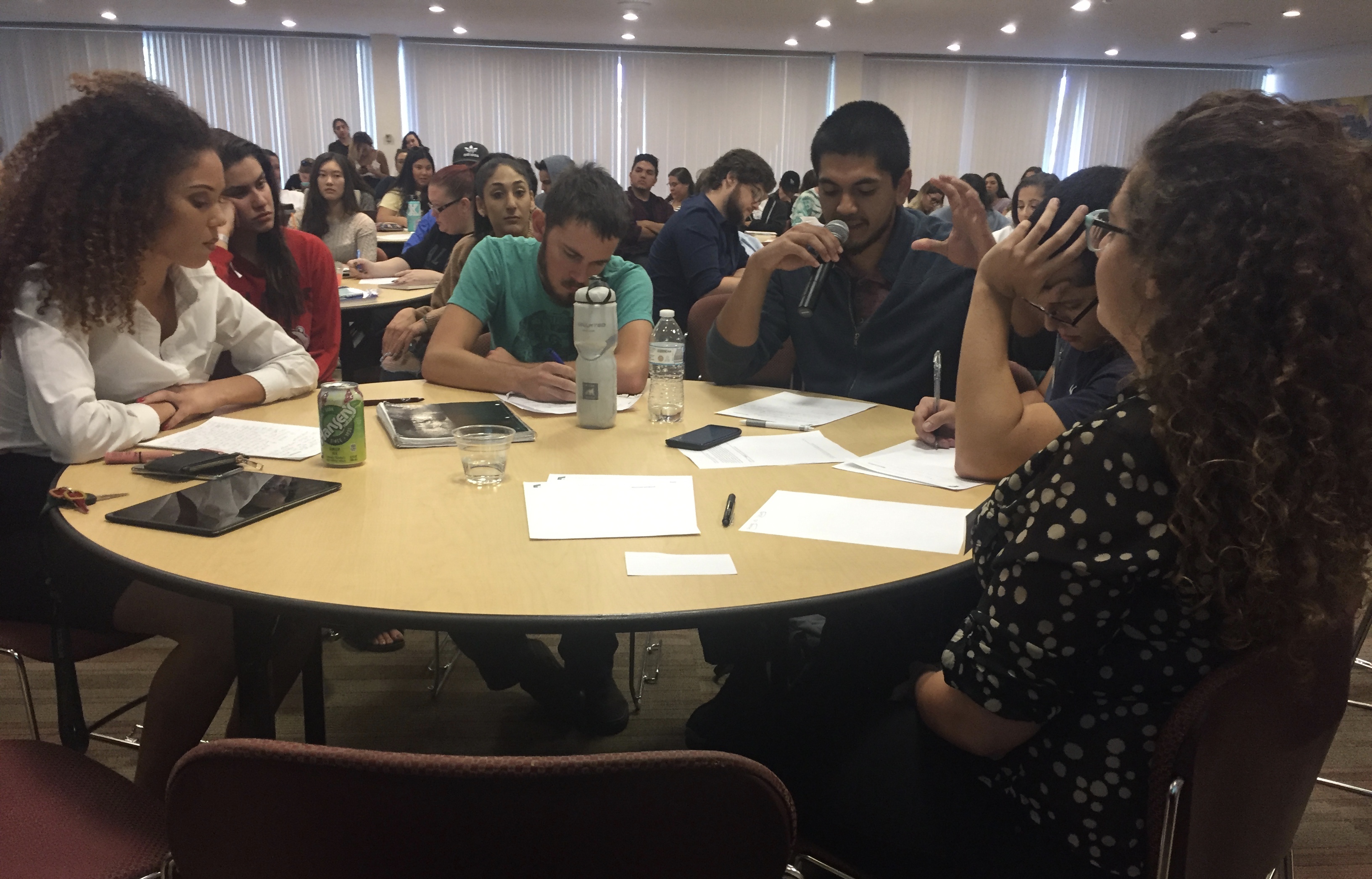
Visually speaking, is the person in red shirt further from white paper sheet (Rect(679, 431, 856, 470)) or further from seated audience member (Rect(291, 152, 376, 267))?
seated audience member (Rect(291, 152, 376, 267))

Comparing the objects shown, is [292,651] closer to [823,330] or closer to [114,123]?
[114,123]

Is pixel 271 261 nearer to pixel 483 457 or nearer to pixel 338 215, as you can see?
pixel 483 457

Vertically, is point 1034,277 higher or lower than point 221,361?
higher

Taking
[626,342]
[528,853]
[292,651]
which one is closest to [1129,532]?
[528,853]

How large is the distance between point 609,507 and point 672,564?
0.76 feet

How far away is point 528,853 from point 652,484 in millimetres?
→ 915

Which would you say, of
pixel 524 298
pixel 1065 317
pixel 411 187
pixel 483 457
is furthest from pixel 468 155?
pixel 1065 317

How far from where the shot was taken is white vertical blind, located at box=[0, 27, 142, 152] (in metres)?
10.6

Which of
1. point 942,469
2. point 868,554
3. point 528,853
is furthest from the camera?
point 942,469

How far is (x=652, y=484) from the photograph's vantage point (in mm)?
1438

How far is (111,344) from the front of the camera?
162cm

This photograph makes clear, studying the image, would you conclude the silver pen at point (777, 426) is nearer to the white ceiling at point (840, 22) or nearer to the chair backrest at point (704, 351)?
the chair backrest at point (704, 351)

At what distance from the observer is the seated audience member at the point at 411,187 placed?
704 cm

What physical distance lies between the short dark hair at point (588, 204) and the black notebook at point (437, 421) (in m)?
0.56
